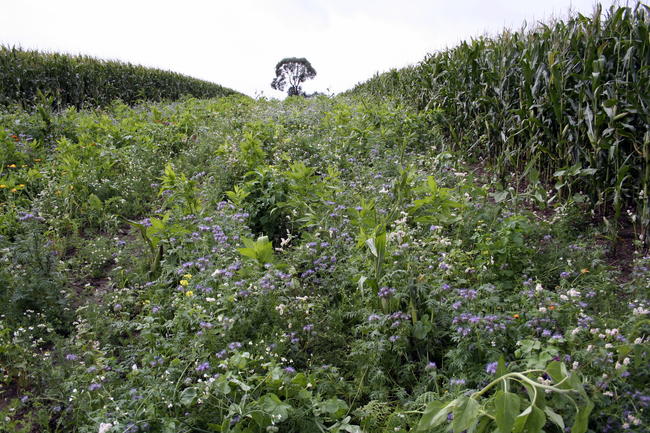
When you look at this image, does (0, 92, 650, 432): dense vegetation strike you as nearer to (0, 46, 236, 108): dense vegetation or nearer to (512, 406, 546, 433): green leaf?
(512, 406, 546, 433): green leaf

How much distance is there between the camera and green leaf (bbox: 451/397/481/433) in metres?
1.56

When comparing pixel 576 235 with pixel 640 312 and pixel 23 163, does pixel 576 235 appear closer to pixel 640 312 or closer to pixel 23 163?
A: pixel 640 312

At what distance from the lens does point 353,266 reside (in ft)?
10.6

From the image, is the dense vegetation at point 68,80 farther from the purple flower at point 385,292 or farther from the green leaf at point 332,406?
the green leaf at point 332,406

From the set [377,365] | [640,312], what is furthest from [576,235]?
[377,365]

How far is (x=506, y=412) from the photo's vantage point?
1.53m

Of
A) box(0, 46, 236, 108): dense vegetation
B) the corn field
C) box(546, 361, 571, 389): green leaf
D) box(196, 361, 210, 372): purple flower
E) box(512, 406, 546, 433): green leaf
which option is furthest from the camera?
box(0, 46, 236, 108): dense vegetation

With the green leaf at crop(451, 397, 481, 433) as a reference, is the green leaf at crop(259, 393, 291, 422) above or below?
below

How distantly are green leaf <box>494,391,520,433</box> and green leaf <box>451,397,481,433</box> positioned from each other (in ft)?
0.26

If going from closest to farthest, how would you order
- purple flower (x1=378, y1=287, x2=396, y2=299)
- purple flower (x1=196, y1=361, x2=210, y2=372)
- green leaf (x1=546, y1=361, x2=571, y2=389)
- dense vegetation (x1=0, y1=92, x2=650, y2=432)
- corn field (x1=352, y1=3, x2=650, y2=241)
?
green leaf (x1=546, y1=361, x2=571, y2=389), dense vegetation (x1=0, y1=92, x2=650, y2=432), purple flower (x1=196, y1=361, x2=210, y2=372), purple flower (x1=378, y1=287, x2=396, y2=299), corn field (x1=352, y1=3, x2=650, y2=241)

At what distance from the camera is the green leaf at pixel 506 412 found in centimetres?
153

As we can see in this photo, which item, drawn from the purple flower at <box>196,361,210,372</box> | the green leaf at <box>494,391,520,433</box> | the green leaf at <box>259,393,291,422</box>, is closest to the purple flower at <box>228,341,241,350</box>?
the purple flower at <box>196,361,210,372</box>

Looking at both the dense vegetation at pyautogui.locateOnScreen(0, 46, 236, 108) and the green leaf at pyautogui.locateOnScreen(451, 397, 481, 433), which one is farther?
the dense vegetation at pyautogui.locateOnScreen(0, 46, 236, 108)

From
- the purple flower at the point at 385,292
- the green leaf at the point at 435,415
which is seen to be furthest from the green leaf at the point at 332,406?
the purple flower at the point at 385,292
